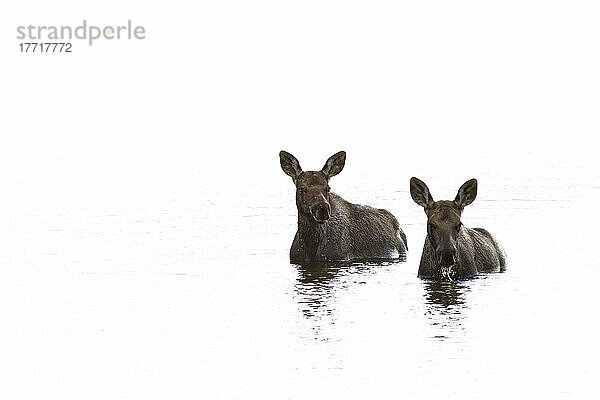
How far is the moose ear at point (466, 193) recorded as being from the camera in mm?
19484

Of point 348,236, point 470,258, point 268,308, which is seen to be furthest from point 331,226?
point 268,308

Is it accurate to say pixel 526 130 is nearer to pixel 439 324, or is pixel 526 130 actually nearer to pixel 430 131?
pixel 430 131

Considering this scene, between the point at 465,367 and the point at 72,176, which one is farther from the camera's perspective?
the point at 72,176

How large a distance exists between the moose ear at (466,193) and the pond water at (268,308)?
111 centimetres

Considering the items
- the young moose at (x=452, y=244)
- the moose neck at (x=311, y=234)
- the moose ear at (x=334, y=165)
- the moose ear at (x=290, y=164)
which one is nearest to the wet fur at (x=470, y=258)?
the young moose at (x=452, y=244)

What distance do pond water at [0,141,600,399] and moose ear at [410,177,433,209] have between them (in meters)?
1.09

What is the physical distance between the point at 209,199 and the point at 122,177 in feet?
28.1

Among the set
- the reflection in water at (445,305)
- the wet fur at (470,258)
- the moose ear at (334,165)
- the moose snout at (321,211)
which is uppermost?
the moose ear at (334,165)

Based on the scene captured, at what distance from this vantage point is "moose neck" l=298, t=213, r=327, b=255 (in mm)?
21719

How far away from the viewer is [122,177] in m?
40.8

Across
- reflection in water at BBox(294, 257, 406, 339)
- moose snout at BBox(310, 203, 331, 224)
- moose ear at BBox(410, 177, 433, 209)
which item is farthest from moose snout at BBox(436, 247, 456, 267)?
moose snout at BBox(310, 203, 331, 224)

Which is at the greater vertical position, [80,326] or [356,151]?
[356,151]

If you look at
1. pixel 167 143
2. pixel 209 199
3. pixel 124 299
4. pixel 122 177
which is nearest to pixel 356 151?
pixel 167 143

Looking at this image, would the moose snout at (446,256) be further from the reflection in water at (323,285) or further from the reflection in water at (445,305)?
the reflection in water at (323,285)
